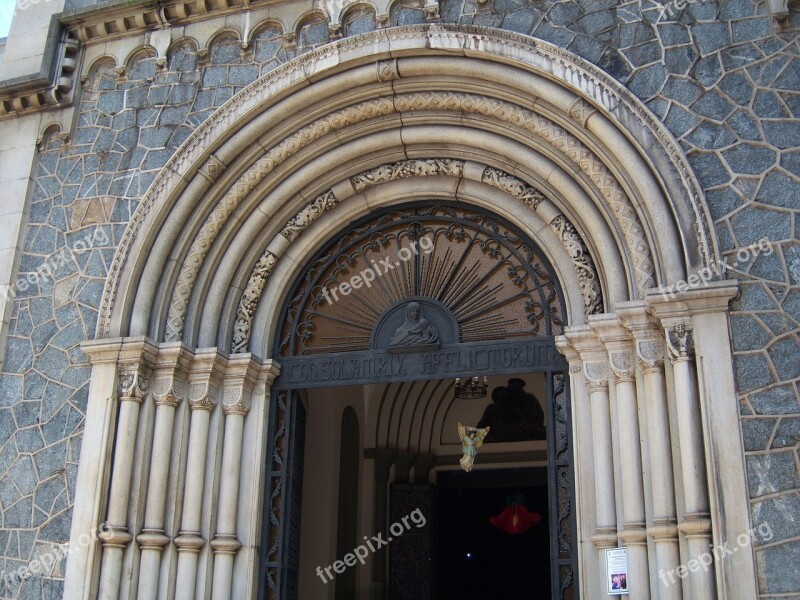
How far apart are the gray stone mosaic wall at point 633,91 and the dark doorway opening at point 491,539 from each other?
243 inches

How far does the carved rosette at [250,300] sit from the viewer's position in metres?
7.79

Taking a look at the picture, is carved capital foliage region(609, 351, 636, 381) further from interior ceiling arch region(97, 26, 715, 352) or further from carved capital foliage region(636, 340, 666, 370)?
interior ceiling arch region(97, 26, 715, 352)

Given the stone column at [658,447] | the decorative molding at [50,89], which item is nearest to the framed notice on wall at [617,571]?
the stone column at [658,447]

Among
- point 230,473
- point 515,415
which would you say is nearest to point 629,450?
point 230,473

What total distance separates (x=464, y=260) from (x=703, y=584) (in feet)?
10.6

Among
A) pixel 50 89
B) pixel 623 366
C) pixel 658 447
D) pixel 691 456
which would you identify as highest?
pixel 50 89

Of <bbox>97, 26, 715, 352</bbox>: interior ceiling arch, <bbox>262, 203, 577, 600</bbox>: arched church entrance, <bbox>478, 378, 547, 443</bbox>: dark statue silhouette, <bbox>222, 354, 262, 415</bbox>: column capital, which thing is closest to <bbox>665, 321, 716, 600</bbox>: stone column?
<bbox>97, 26, 715, 352</bbox>: interior ceiling arch

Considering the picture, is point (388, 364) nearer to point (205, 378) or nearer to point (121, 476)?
point (205, 378)

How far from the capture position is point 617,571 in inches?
239

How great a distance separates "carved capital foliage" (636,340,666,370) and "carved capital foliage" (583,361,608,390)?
0.41 meters

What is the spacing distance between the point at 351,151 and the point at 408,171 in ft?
1.64

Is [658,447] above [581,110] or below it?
below

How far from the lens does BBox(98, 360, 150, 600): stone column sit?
689 centimetres

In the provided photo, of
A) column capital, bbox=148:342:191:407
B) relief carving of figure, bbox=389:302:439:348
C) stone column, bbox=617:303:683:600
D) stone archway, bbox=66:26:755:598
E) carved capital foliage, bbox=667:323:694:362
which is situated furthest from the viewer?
relief carving of figure, bbox=389:302:439:348
